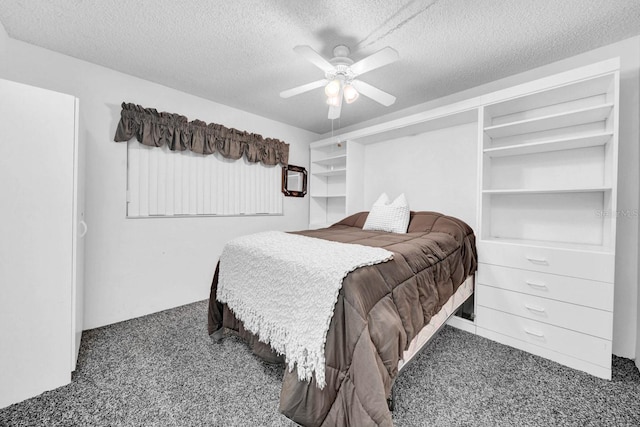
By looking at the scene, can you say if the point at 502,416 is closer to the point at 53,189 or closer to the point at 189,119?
the point at 53,189

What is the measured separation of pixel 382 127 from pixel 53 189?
288 cm

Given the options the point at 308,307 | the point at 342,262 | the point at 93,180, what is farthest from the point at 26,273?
the point at 342,262

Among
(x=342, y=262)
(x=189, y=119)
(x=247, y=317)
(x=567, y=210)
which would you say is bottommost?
(x=247, y=317)

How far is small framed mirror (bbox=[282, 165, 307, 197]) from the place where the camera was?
363 cm

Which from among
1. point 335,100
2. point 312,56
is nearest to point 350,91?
point 335,100

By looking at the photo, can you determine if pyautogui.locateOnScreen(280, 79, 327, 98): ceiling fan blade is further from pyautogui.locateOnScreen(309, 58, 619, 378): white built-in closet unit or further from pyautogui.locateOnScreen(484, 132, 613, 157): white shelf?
pyautogui.locateOnScreen(484, 132, 613, 157): white shelf

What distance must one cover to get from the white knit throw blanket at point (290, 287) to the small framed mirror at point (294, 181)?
1.87 meters

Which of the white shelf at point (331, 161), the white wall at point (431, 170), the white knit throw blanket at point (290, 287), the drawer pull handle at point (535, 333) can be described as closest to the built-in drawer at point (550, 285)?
the drawer pull handle at point (535, 333)

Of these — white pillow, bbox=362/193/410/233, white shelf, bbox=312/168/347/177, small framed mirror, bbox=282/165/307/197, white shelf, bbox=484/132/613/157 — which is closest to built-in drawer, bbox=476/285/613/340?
white pillow, bbox=362/193/410/233

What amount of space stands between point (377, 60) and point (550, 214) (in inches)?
77.9

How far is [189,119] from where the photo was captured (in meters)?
2.76

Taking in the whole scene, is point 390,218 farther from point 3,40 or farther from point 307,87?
point 3,40

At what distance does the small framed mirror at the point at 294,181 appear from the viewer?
3635 mm

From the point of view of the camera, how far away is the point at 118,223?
2.35 metres
